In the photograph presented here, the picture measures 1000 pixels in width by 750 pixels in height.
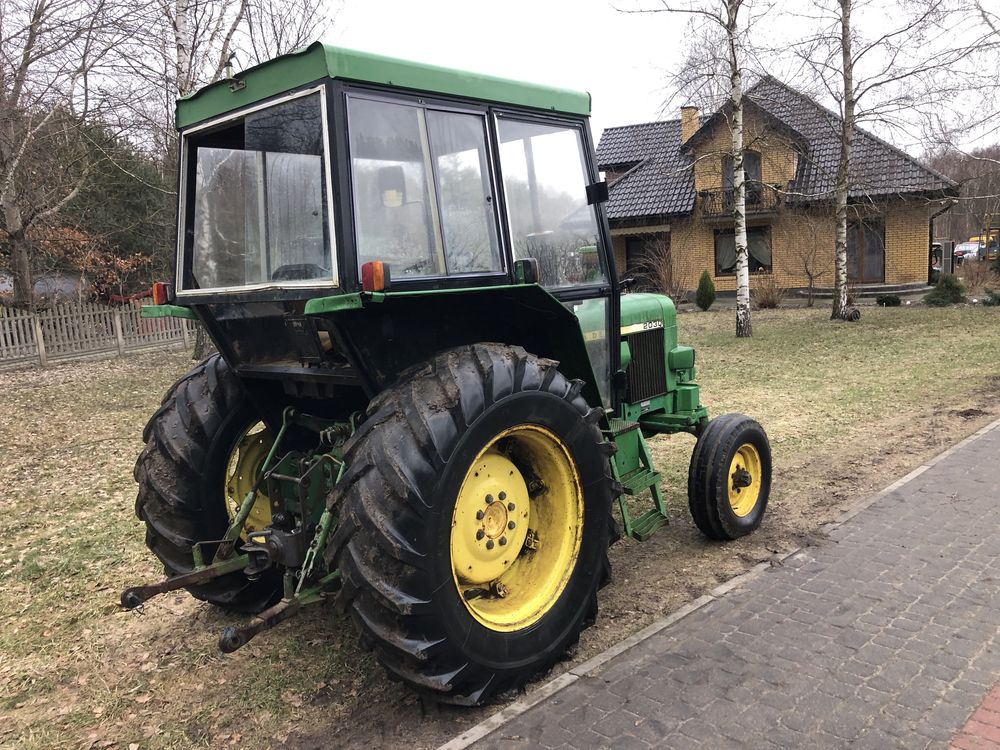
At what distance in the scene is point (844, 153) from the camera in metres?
17.5

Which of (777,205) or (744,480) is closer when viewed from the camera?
(744,480)

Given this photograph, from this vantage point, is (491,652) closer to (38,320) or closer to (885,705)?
(885,705)

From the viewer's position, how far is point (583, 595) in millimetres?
3412

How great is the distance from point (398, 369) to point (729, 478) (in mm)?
2532

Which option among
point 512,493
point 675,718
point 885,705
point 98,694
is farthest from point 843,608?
point 98,694

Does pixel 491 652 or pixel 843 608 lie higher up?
pixel 491 652

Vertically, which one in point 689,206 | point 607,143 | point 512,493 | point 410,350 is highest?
point 607,143

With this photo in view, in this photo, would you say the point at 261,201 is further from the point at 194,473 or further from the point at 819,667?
the point at 819,667

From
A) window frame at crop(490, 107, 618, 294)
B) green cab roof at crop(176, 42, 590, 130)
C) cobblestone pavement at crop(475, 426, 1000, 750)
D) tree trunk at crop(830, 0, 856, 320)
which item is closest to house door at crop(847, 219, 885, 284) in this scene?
tree trunk at crop(830, 0, 856, 320)

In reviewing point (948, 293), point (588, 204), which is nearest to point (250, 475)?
point (588, 204)

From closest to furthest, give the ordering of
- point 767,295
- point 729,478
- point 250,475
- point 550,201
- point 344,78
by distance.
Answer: point 344,78, point 550,201, point 250,475, point 729,478, point 767,295

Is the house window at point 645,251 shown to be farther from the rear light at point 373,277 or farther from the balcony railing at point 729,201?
the rear light at point 373,277

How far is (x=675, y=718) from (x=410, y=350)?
183cm

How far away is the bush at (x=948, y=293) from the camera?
21328 mm
